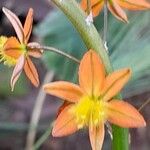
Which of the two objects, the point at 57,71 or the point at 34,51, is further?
the point at 57,71

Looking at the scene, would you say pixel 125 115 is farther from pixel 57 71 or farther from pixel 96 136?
pixel 57 71

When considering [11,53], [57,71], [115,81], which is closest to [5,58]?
[11,53]

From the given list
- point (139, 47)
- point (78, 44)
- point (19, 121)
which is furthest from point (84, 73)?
point (19, 121)

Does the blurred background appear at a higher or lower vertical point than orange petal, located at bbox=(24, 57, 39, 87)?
lower

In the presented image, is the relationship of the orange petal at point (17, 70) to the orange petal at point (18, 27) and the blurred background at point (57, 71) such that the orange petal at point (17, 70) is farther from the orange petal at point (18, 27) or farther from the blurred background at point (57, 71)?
the blurred background at point (57, 71)

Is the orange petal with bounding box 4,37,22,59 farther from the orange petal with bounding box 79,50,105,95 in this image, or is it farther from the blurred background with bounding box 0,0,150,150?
the blurred background with bounding box 0,0,150,150

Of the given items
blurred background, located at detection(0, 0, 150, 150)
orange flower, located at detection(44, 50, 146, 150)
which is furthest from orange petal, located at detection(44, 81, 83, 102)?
blurred background, located at detection(0, 0, 150, 150)

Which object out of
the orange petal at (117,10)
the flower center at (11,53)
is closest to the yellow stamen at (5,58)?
the flower center at (11,53)

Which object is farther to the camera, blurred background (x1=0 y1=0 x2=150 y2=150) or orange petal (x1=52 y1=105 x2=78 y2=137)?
blurred background (x1=0 y1=0 x2=150 y2=150)
